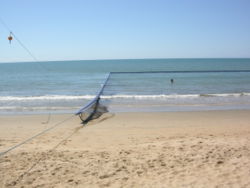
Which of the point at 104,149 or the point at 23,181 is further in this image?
the point at 104,149

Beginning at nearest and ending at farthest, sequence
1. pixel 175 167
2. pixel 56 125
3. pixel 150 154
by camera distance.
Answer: pixel 175 167 → pixel 150 154 → pixel 56 125

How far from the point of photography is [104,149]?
636cm

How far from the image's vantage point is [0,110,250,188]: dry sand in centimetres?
446

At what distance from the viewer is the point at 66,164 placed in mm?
5238

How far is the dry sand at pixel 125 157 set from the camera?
4465 mm

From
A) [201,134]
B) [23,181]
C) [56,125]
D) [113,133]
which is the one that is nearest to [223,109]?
[201,134]

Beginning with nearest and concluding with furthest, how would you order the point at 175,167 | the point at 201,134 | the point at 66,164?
the point at 175,167, the point at 66,164, the point at 201,134

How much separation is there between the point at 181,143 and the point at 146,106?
7.55 metres

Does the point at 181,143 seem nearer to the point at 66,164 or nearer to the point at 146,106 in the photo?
the point at 66,164

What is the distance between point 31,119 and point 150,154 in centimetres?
690

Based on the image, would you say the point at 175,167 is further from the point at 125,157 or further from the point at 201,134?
the point at 201,134

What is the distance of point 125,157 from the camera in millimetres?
5570

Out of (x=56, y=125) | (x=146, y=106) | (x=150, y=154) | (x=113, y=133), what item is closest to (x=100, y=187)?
(x=150, y=154)

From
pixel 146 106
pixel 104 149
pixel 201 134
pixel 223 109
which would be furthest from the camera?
pixel 146 106
